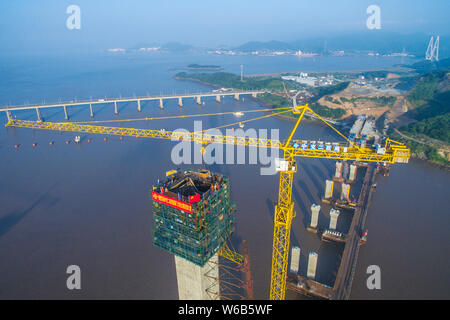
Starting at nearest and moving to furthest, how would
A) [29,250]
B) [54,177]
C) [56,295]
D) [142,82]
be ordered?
[56,295]
[29,250]
[54,177]
[142,82]

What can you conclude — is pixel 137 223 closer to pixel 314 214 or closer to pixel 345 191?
pixel 314 214

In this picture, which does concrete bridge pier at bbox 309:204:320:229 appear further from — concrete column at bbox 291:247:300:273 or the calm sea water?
concrete column at bbox 291:247:300:273

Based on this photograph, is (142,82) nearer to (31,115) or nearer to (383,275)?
(31,115)

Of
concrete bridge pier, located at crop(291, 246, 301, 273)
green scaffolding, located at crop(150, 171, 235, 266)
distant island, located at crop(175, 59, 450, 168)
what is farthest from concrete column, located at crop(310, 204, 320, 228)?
distant island, located at crop(175, 59, 450, 168)

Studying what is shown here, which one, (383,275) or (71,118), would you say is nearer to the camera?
(383,275)

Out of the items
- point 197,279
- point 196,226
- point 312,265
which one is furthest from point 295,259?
point 196,226

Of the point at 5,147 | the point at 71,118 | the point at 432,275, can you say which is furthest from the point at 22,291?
the point at 71,118

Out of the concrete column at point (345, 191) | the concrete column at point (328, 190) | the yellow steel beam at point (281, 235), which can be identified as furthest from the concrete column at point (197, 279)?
the concrete column at point (345, 191)
